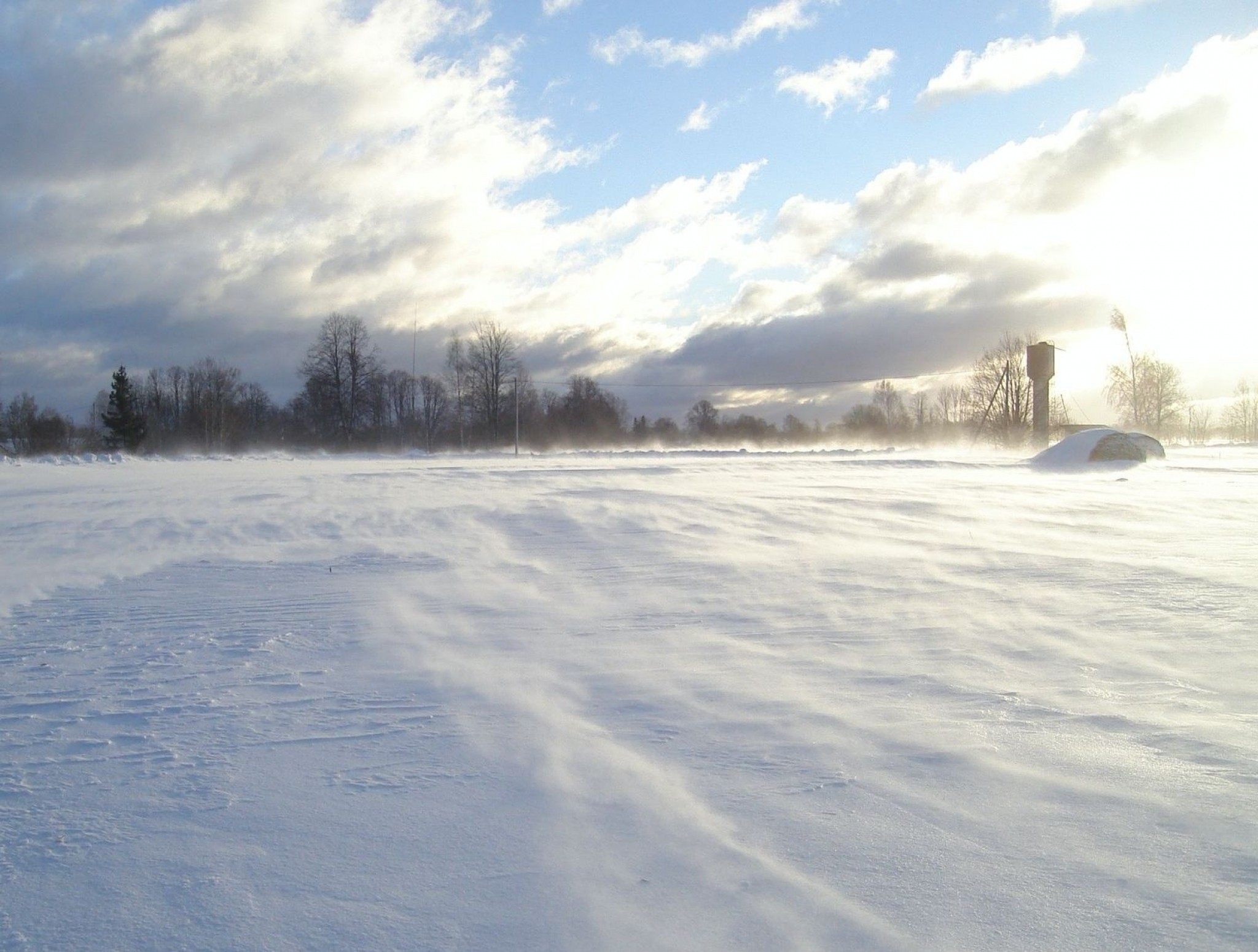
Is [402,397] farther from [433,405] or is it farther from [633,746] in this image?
[633,746]

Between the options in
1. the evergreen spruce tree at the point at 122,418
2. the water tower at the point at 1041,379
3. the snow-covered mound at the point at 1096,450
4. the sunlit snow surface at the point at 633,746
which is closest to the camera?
the sunlit snow surface at the point at 633,746

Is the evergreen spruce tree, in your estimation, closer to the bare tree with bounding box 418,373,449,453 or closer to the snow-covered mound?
the bare tree with bounding box 418,373,449,453

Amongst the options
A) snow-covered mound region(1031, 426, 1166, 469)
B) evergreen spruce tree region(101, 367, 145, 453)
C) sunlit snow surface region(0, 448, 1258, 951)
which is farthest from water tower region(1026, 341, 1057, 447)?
evergreen spruce tree region(101, 367, 145, 453)

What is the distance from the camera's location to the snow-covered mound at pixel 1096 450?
2273 cm

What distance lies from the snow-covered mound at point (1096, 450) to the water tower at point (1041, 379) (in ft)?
29.4

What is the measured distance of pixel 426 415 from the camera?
6456cm

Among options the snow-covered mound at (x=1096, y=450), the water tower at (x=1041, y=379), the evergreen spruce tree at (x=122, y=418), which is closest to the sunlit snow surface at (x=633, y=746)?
the snow-covered mound at (x=1096, y=450)

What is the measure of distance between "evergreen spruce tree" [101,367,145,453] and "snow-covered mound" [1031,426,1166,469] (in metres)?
52.3

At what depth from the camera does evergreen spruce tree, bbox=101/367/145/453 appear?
51.8m

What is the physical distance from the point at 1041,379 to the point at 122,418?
54347mm

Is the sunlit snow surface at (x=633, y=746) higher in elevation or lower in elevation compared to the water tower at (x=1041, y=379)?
lower

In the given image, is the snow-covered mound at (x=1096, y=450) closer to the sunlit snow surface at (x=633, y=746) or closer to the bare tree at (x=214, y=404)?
the sunlit snow surface at (x=633, y=746)

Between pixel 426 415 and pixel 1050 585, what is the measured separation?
61.9m

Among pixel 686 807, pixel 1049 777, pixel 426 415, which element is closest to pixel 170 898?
pixel 686 807
